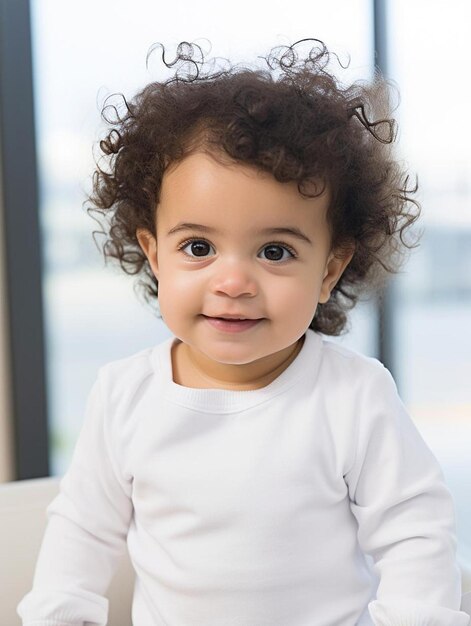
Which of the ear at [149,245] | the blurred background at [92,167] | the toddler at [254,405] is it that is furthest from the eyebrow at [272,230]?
the blurred background at [92,167]

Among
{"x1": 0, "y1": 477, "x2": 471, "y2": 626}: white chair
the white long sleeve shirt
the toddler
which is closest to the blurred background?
{"x1": 0, "y1": 477, "x2": 471, "y2": 626}: white chair

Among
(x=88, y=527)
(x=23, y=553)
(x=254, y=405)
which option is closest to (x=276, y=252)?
(x=254, y=405)

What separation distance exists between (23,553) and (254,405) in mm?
597

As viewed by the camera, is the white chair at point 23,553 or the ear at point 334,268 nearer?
the ear at point 334,268

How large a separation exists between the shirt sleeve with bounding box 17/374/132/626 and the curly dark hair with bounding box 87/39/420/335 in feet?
0.94

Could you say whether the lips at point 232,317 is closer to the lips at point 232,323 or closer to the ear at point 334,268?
the lips at point 232,323

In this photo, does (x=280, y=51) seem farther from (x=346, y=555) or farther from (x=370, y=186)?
(x=346, y=555)

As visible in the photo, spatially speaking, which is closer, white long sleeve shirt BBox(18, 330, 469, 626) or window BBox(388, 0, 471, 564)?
white long sleeve shirt BBox(18, 330, 469, 626)

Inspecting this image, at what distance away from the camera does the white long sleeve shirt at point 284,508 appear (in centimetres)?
95

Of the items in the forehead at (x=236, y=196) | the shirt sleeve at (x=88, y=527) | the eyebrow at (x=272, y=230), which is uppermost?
the forehead at (x=236, y=196)

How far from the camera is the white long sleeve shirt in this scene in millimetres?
951

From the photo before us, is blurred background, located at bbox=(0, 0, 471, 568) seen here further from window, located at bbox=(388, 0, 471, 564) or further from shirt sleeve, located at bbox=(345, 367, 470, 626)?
shirt sleeve, located at bbox=(345, 367, 470, 626)

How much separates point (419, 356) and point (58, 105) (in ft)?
4.54

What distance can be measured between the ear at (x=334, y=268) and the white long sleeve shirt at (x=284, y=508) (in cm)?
8
